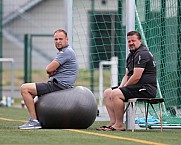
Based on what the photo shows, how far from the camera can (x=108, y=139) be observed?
10266mm

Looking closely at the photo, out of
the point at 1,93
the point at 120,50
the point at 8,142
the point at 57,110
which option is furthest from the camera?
the point at 1,93

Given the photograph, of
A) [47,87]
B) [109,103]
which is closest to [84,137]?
[109,103]

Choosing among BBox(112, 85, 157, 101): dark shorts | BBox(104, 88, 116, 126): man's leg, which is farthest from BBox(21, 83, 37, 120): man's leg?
BBox(112, 85, 157, 101): dark shorts

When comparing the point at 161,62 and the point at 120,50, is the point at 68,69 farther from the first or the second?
the point at 120,50

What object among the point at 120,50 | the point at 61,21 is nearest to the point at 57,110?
the point at 120,50

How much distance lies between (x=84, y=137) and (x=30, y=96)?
1970 mm

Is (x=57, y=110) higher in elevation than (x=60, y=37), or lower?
lower

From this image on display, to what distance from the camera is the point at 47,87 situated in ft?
40.2

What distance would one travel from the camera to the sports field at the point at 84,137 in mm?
9773

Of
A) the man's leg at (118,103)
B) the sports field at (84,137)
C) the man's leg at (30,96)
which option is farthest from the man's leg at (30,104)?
the man's leg at (118,103)

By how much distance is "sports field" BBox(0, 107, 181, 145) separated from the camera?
32.1ft

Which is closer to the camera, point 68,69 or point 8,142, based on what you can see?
point 8,142

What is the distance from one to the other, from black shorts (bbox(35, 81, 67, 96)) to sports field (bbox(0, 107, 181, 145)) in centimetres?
70

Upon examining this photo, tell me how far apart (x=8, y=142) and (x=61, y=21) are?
52.5ft
